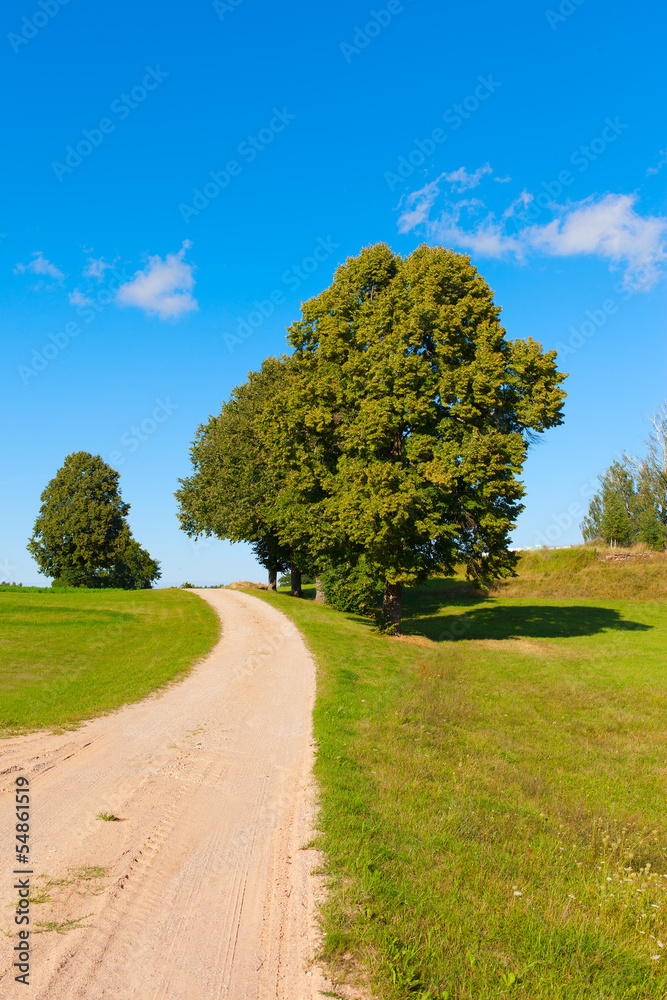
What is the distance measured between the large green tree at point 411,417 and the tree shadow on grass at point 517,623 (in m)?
6.25

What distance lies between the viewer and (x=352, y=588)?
28.4m

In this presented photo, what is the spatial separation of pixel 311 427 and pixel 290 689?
15492 mm

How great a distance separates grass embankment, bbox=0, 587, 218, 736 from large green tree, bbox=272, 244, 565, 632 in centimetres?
841

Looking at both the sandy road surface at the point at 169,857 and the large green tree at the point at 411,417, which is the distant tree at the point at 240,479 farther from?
the sandy road surface at the point at 169,857

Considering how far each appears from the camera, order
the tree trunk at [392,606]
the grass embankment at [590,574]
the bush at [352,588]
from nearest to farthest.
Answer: the bush at [352,588], the tree trunk at [392,606], the grass embankment at [590,574]

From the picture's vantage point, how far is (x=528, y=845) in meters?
7.18

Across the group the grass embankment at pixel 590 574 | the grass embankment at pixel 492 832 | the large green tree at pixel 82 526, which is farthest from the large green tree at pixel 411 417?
the large green tree at pixel 82 526

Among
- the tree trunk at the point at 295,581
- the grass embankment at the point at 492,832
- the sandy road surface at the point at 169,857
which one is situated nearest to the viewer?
the sandy road surface at the point at 169,857

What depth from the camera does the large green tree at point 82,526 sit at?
192ft

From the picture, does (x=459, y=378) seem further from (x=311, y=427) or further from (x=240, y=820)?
(x=240, y=820)

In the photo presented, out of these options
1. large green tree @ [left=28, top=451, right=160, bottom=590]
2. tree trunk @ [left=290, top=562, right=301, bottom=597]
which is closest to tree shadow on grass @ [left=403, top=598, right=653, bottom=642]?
tree trunk @ [left=290, top=562, right=301, bottom=597]

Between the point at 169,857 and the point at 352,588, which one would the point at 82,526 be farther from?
the point at 169,857

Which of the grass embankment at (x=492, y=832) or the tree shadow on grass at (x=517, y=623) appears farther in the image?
the tree shadow on grass at (x=517, y=623)

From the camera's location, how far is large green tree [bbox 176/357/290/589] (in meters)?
41.5
